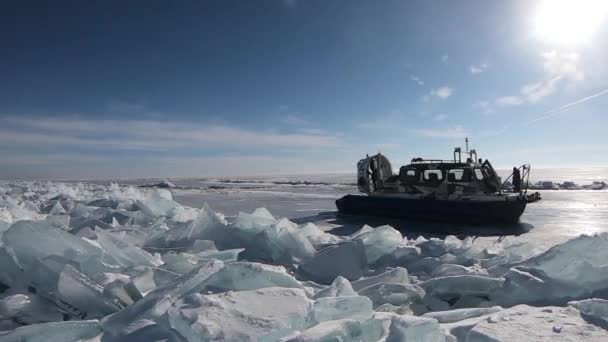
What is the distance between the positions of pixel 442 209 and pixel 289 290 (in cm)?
866

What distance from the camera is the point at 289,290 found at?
7.30 ft

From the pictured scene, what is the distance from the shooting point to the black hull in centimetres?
938

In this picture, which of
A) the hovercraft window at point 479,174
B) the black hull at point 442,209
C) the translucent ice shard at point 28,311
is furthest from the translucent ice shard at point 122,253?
the hovercraft window at point 479,174

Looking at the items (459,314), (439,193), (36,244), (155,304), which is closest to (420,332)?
(459,314)

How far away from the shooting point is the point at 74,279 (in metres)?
2.34

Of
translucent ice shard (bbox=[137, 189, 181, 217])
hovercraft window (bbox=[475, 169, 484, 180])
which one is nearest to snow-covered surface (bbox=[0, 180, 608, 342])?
translucent ice shard (bbox=[137, 189, 181, 217])

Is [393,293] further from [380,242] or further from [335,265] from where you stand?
[380,242]

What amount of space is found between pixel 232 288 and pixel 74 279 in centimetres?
101

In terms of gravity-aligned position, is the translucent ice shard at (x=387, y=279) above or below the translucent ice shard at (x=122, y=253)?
below

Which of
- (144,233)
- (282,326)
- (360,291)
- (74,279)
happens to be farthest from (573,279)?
(144,233)

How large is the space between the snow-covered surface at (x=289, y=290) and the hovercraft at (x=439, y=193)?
5605 millimetres

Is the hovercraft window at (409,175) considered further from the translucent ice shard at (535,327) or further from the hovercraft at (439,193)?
the translucent ice shard at (535,327)

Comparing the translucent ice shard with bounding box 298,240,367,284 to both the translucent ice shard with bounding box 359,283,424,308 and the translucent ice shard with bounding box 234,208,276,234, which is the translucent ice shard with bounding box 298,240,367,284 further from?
the translucent ice shard with bounding box 234,208,276,234

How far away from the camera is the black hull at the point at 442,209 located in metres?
9.38
